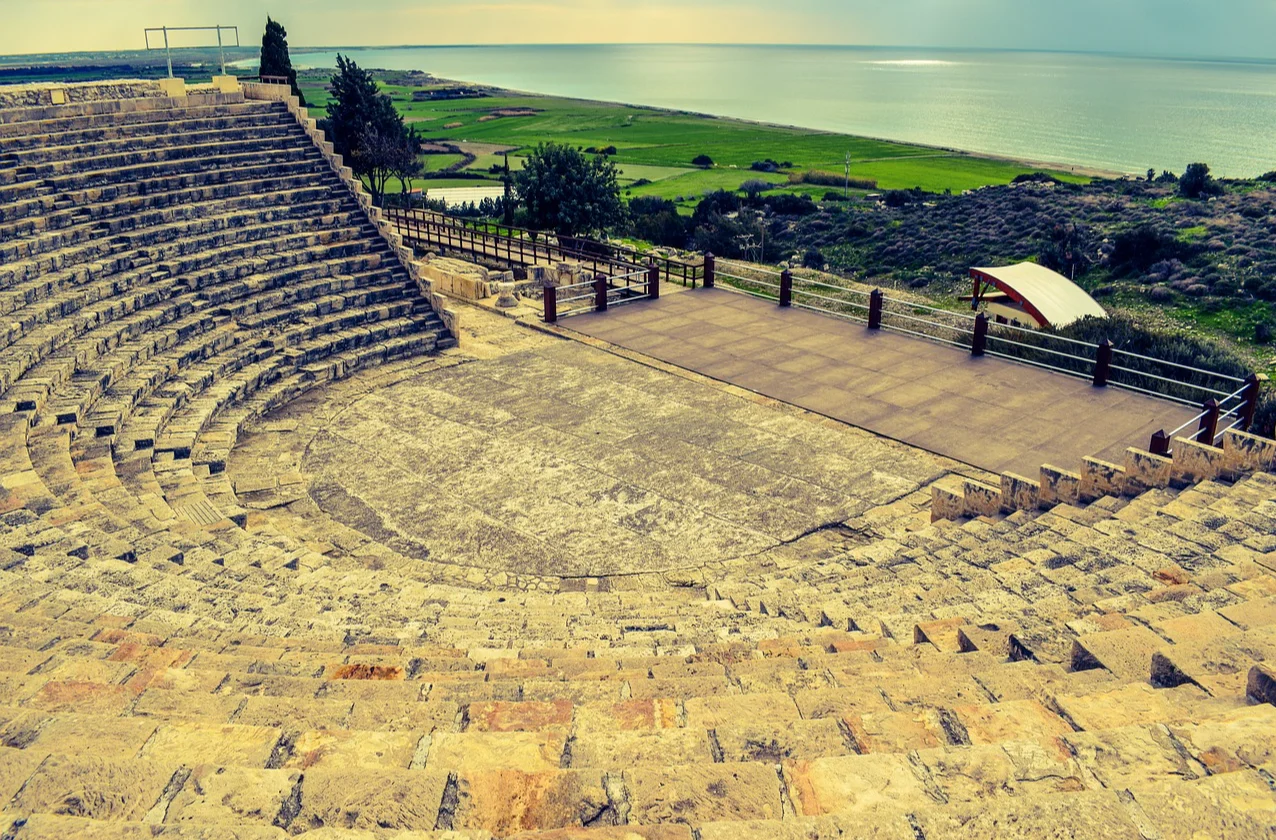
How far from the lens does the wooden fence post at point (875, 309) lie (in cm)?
1920

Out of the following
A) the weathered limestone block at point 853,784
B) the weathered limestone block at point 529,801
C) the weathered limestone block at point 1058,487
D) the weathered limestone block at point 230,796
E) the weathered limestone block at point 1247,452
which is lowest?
the weathered limestone block at point 1058,487

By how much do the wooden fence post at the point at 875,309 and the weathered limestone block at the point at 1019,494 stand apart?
7.83m

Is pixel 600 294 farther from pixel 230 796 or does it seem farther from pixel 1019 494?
pixel 230 796

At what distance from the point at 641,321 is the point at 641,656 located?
44.8ft

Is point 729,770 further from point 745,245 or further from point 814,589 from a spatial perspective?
point 745,245

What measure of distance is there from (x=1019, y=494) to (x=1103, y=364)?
5542mm

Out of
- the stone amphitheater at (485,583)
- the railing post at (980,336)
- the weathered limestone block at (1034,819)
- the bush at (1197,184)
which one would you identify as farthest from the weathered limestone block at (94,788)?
the bush at (1197,184)

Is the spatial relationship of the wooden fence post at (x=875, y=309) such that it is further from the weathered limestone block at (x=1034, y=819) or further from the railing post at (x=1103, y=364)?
the weathered limestone block at (x=1034, y=819)

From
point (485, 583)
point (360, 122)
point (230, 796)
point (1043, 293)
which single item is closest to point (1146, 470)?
point (485, 583)

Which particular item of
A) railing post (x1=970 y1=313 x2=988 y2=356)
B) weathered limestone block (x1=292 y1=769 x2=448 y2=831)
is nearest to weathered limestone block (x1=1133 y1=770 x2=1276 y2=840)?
weathered limestone block (x1=292 y1=769 x2=448 y2=831)

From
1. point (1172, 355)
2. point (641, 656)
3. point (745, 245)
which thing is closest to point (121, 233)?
point (641, 656)

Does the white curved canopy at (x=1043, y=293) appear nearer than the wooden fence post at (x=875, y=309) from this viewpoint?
No

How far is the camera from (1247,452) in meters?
10.9

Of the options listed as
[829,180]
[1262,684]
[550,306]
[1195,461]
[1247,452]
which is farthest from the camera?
[829,180]
